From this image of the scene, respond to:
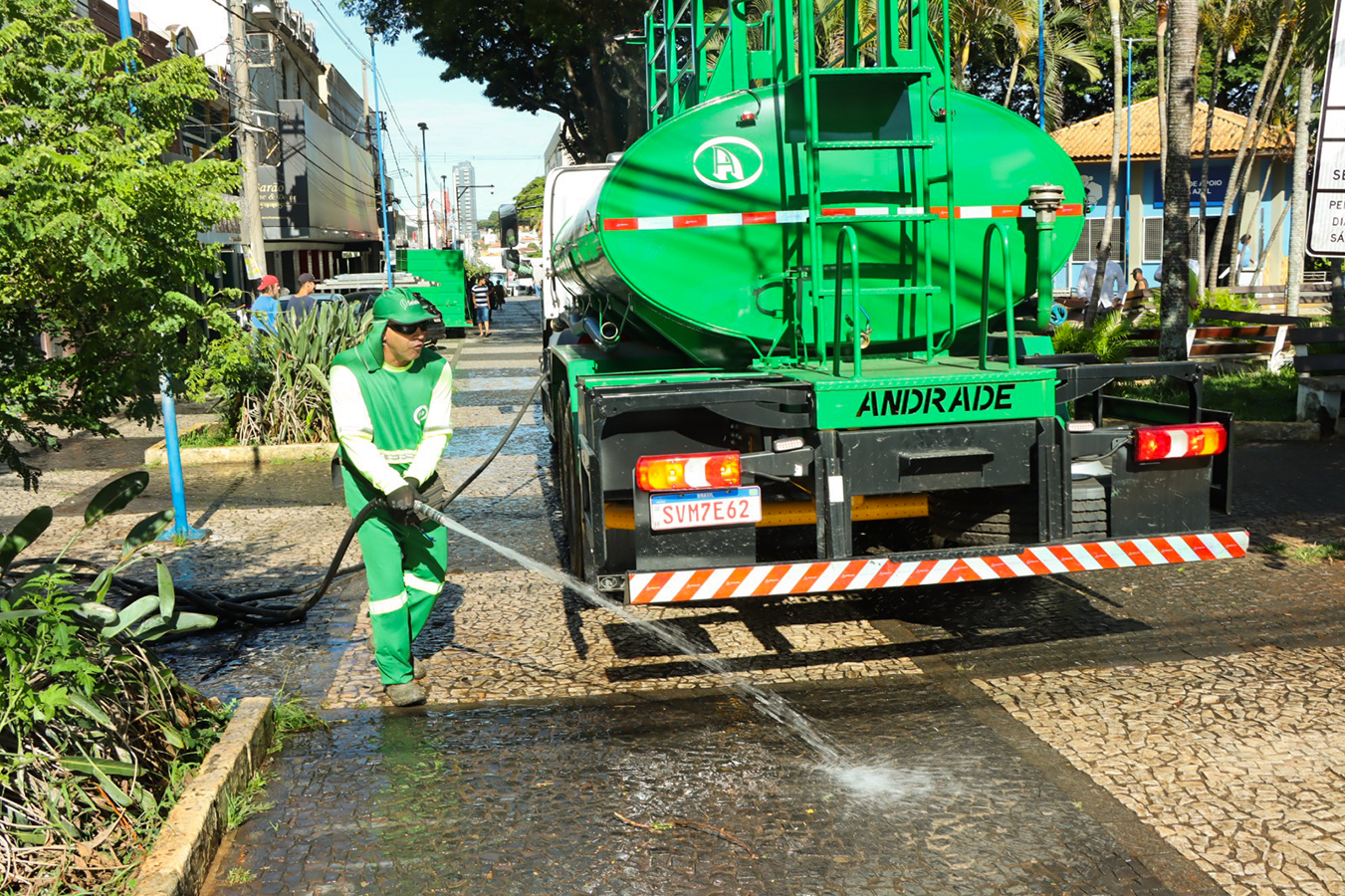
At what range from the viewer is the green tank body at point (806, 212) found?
18.5 ft

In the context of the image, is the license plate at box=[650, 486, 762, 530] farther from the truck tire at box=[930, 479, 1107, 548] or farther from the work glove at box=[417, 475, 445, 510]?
the truck tire at box=[930, 479, 1107, 548]

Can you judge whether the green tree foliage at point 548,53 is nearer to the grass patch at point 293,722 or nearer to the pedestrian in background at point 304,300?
the pedestrian in background at point 304,300

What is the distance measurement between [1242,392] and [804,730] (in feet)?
32.4

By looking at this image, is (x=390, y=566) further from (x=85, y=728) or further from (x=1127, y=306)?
(x=1127, y=306)

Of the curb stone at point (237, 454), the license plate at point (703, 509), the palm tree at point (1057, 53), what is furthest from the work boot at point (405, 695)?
the palm tree at point (1057, 53)

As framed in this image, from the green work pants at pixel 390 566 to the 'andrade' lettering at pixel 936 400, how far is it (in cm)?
199

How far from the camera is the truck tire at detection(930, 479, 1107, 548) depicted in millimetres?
5422

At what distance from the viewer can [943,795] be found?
416 centimetres

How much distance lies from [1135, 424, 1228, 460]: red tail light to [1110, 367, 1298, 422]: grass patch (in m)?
4.86

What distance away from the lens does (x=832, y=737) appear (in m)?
4.70

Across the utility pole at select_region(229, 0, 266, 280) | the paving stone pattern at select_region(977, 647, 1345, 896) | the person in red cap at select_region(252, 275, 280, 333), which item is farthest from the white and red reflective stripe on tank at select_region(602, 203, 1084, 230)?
the utility pole at select_region(229, 0, 266, 280)

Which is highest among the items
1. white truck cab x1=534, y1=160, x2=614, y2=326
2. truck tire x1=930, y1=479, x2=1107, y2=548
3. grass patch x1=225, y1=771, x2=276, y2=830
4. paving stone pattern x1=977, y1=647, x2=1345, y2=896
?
white truck cab x1=534, y1=160, x2=614, y2=326

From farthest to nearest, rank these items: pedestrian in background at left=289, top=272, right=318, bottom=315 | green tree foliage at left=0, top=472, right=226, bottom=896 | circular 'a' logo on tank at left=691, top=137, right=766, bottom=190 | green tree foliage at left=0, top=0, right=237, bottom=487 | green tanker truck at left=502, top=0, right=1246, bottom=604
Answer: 1. pedestrian in background at left=289, top=272, right=318, bottom=315
2. circular 'a' logo on tank at left=691, top=137, right=766, bottom=190
3. green tanker truck at left=502, top=0, right=1246, bottom=604
4. green tree foliage at left=0, top=0, right=237, bottom=487
5. green tree foliage at left=0, top=472, right=226, bottom=896

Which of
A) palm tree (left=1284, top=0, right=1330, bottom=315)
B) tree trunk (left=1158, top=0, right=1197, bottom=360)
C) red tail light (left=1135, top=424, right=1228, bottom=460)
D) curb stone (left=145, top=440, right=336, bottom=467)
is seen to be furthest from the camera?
palm tree (left=1284, top=0, right=1330, bottom=315)
